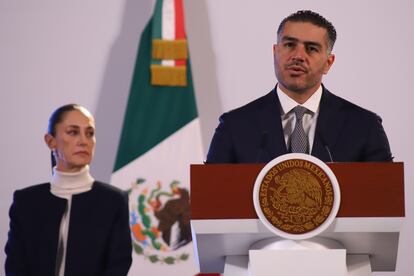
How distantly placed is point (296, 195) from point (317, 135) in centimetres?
56

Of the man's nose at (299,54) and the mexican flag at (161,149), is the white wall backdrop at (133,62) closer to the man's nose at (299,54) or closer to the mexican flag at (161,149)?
the mexican flag at (161,149)

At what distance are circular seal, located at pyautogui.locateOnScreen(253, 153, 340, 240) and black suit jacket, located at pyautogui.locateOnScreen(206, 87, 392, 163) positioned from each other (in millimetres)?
478

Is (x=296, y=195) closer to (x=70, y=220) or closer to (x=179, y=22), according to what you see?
(x=70, y=220)

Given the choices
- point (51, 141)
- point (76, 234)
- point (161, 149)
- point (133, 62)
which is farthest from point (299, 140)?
point (133, 62)

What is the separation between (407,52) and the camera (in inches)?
217

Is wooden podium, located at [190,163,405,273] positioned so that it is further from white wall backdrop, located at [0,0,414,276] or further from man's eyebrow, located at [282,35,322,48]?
white wall backdrop, located at [0,0,414,276]

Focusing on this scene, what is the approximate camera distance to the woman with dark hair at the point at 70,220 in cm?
331

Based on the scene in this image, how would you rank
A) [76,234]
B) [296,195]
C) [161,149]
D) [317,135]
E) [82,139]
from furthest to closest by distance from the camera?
[161,149] < [82,139] < [76,234] < [317,135] < [296,195]

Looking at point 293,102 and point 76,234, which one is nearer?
point 293,102

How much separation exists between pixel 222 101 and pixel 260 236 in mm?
3521

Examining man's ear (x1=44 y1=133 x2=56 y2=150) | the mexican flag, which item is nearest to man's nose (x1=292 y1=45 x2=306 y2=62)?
man's ear (x1=44 y1=133 x2=56 y2=150)

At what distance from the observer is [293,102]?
261 cm

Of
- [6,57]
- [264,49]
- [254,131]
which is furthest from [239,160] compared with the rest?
[6,57]

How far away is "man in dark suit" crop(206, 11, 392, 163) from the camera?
8.21 ft
